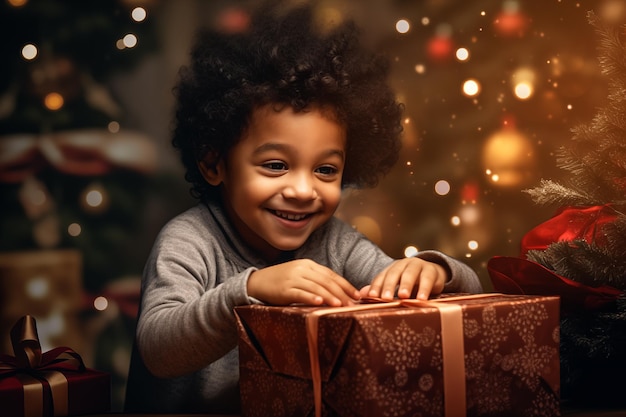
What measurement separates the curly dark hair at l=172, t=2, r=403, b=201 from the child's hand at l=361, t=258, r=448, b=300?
0.29 m

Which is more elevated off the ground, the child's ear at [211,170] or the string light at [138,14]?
the string light at [138,14]

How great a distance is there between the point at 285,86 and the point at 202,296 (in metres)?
0.37

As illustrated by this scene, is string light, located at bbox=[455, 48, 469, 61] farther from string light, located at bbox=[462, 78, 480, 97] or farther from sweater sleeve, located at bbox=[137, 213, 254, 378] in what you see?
sweater sleeve, located at bbox=[137, 213, 254, 378]

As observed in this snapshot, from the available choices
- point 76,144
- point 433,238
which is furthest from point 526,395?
point 76,144

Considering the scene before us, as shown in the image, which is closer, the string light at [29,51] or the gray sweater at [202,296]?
the gray sweater at [202,296]

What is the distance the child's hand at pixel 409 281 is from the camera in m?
1.04

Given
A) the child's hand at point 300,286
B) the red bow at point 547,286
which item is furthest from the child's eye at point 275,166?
the red bow at point 547,286

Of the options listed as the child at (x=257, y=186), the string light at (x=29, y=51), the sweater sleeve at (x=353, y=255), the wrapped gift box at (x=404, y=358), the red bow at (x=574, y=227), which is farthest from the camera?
the string light at (x=29, y=51)

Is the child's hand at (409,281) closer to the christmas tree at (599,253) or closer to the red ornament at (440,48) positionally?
the christmas tree at (599,253)

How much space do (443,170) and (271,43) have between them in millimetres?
538

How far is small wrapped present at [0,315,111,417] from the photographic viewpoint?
113 centimetres

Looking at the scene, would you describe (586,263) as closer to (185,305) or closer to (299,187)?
(299,187)

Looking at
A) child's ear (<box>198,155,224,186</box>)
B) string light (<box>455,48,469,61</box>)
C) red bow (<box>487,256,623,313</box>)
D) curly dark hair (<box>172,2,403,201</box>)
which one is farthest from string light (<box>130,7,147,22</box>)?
red bow (<box>487,256,623,313</box>)

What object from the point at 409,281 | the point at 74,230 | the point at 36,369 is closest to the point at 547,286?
the point at 409,281
